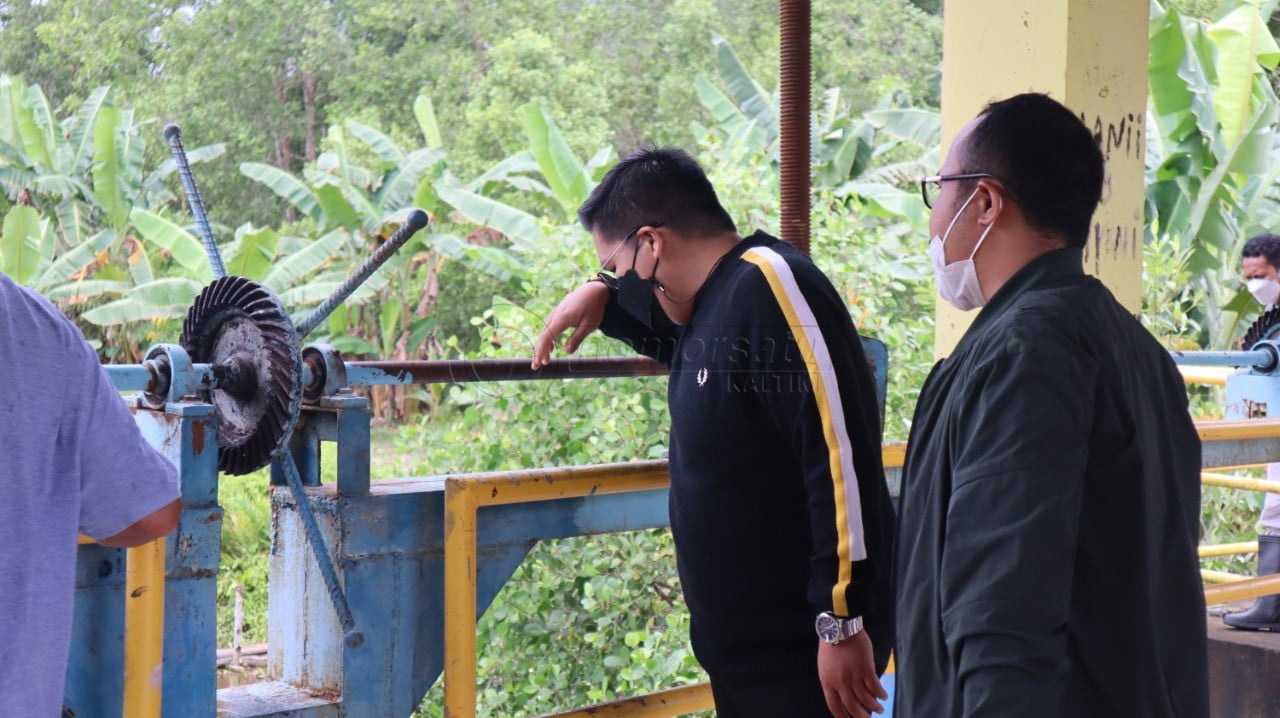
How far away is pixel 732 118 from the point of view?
973 centimetres

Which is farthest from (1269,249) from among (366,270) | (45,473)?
(45,473)

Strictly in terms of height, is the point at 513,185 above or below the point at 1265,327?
above

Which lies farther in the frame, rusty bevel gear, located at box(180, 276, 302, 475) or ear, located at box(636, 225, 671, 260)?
ear, located at box(636, 225, 671, 260)

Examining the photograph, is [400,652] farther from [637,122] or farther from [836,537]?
[637,122]

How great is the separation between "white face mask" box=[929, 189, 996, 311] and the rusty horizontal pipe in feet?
2.92

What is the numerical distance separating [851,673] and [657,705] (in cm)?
54

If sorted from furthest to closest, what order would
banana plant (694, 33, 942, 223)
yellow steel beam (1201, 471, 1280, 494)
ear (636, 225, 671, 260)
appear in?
banana plant (694, 33, 942, 223) < yellow steel beam (1201, 471, 1280, 494) < ear (636, 225, 671, 260)

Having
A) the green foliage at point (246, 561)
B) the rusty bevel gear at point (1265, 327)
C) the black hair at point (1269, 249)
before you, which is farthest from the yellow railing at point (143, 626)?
the green foliage at point (246, 561)

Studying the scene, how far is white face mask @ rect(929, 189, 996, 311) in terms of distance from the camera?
1439 mm

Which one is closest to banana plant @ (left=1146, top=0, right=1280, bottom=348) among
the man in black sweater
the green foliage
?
the man in black sweater

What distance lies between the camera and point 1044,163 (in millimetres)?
1385

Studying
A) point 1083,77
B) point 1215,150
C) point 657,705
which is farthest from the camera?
point 1215,150

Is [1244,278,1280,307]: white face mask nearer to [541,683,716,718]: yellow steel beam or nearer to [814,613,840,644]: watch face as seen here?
[541,683,716,718]: yellow steel beam

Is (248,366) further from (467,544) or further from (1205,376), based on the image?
(1205,376)
